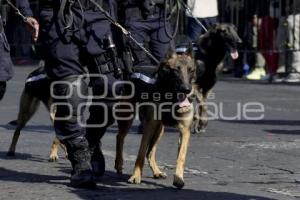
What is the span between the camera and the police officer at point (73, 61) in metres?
7.00

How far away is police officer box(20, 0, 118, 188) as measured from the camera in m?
7.00

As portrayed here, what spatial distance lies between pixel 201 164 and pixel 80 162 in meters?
1.67

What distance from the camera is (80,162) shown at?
7.02 metres

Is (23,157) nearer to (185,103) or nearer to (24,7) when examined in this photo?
(24,7)

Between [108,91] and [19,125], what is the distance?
Result: 1989 mm

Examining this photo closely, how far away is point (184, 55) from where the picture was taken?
7.33 m

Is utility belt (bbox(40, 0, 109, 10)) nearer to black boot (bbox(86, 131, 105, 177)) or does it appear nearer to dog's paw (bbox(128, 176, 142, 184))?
black boot (bbox(86, 131, 105, 177))

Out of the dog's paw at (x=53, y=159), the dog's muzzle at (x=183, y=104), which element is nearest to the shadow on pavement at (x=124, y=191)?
the dog's muzzle at (x=183, y=104)

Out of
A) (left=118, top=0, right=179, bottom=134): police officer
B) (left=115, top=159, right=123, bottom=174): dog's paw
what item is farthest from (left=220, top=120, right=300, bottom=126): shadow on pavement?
(left=115, top=159, right=123, bottom=174): dog's paw

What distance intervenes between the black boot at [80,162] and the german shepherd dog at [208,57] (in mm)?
3852

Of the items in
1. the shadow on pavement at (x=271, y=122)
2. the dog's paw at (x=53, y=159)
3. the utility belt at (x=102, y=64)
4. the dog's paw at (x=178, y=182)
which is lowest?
the shadow on pavement at (x=271, y=122)

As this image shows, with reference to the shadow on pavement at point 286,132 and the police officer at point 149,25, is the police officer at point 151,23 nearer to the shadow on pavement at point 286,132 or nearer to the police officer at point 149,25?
the police officer at point 149,25

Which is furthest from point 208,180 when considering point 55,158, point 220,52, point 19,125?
point 220,52

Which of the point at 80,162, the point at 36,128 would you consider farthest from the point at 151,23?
the point at 80,162
